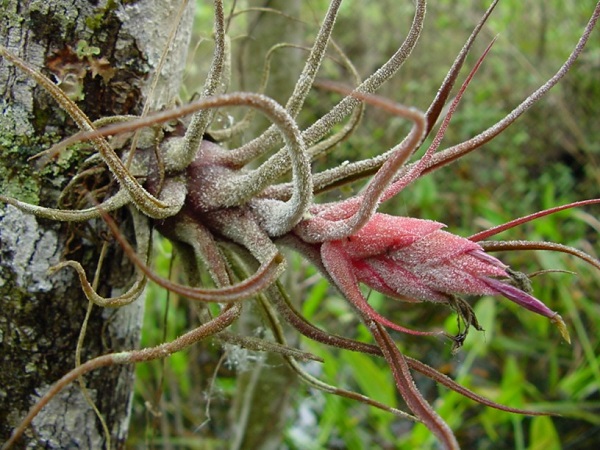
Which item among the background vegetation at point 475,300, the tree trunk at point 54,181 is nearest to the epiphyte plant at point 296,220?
the tree trunk at point 54,181

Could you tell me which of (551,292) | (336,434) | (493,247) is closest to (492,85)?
(551,292)

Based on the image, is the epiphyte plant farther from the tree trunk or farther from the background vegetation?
the background vegetation

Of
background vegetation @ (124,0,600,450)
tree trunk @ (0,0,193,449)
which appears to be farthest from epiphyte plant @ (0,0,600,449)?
background vegetation @ (124,0,600,450)

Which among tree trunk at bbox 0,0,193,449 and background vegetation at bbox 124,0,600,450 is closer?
tree trunk at bbox 0,0,193,449

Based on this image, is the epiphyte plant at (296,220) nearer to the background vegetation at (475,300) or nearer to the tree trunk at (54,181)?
the tree trunk at (54,181)

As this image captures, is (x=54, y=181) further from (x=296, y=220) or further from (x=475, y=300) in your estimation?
(x=475, y=300)

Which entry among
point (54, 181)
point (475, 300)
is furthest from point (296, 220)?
point (475, 300)
